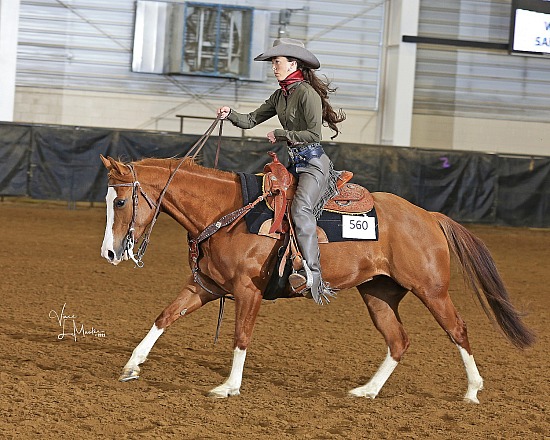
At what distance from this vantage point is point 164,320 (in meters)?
5.83

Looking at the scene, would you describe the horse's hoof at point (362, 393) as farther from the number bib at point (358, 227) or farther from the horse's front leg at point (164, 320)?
the horse's front leg at point (164, 320)

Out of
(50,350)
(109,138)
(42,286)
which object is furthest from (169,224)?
(50,350)

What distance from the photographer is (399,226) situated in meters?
5.98

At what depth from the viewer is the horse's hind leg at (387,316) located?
5992 millimetres

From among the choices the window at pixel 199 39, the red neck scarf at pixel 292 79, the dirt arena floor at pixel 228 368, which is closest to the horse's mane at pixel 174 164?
the red neck scarf at pixel 292 79

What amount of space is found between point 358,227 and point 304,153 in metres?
0.64

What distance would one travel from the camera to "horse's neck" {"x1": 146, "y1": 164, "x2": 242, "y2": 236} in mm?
5711

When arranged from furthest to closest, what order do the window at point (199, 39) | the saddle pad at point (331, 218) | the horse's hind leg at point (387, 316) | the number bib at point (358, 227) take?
the window at point (199, 39) < the horse's hind leg at point (387, 316) < the number bib at point (358, 227) < the saddle pad at point (331, 218)

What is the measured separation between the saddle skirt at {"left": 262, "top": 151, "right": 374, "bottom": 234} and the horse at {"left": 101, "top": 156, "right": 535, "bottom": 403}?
0.42 ft

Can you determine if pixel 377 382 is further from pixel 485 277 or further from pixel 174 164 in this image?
pixel 174 164

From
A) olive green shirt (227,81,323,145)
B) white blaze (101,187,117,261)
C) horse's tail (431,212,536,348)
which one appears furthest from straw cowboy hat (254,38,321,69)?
horse's tail (431,212,536,348)

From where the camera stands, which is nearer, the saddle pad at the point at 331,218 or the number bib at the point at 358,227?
the saddle pad at the point at 331,218

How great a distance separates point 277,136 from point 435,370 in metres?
2.39

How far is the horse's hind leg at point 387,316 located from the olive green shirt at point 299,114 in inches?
50.2
